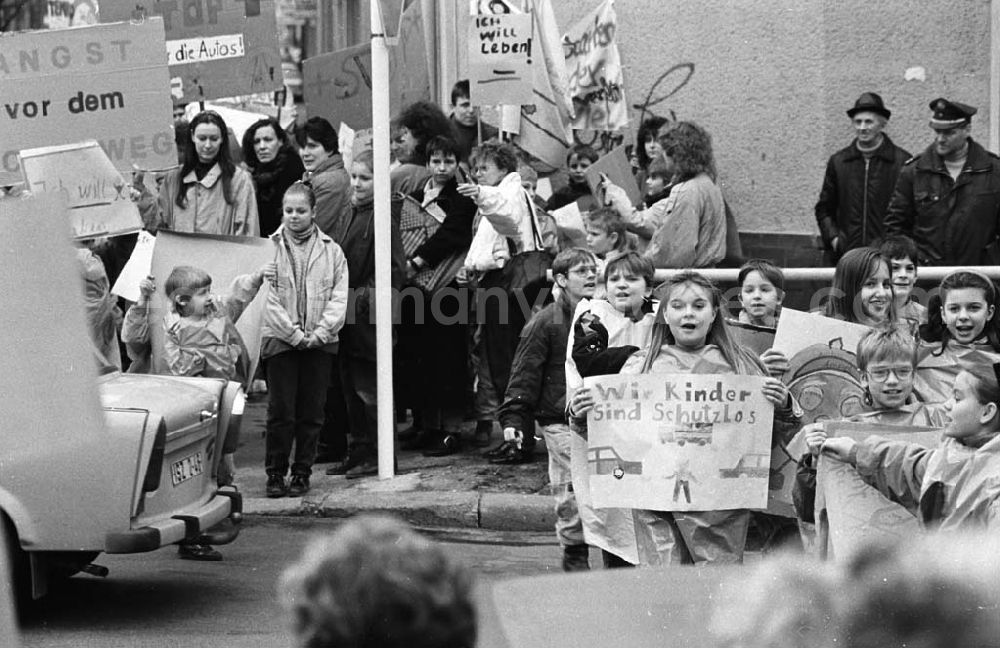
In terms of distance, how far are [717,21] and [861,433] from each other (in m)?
8.28

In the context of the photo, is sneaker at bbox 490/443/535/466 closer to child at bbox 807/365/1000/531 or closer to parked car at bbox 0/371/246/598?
parked car at bbox 0/371/246/598

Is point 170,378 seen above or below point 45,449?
below

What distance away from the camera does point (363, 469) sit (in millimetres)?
10242

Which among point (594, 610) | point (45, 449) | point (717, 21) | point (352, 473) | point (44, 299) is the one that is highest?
point (717, 21)

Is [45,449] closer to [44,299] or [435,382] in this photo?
[44,299]

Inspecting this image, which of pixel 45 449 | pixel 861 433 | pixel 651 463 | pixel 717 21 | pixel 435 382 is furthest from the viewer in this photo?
pixel 717 21

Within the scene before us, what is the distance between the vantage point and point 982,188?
34.1ft

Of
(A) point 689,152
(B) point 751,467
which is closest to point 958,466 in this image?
(B) point 751,467

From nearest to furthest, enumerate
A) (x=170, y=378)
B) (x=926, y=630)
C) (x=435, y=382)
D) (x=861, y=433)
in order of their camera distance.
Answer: (x=926, y=630)
(x=861, y=433)
(x=170, y=378)
(x=435, y=382)

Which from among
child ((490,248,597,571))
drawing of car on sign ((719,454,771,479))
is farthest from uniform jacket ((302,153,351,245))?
drawing of car on sign ((719,454,771,479))

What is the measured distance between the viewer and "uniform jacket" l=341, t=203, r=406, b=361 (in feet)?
33.8

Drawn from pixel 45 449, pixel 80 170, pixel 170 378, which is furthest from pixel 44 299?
pixel 80 170

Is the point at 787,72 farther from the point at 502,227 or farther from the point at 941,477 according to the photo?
the point at 941,477

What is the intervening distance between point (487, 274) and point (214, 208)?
5.58 feet
